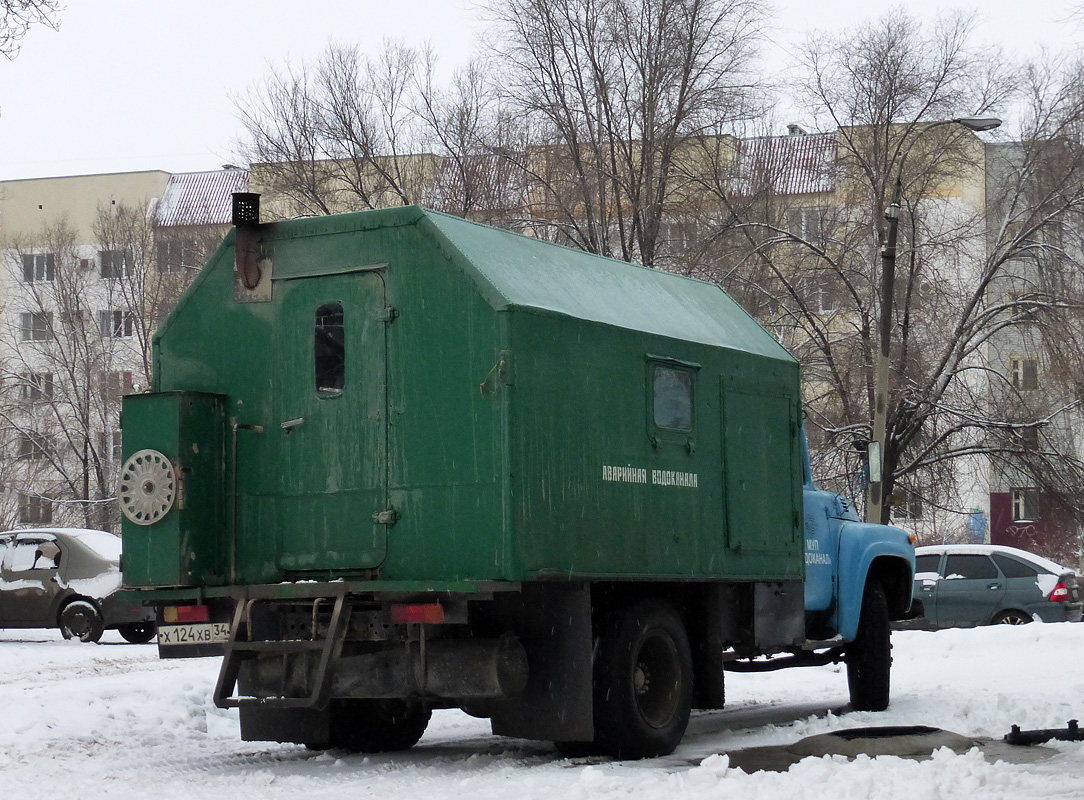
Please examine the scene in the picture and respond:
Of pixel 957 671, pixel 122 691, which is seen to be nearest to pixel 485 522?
pixel 122 691

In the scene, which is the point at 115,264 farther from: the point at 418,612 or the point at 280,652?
the point at 418,612

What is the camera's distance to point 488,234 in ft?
31.6

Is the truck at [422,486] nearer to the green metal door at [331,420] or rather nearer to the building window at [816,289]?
the green metal door at [331,420]

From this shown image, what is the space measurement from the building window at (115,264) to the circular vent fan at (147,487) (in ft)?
148

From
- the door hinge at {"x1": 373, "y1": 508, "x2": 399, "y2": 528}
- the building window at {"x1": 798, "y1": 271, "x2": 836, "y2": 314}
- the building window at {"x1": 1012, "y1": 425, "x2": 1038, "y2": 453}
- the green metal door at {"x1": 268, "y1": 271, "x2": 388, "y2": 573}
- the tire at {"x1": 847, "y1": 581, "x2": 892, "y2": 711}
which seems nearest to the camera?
the door hinge at {"x1": 373, "y1": 508, "x2": 399, "y2": 528}

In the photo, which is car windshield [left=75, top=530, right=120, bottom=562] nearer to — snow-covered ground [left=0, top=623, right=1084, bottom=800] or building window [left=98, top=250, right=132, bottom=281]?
snow-covered ground [left=0, top=623, right=1084, bottom=800]

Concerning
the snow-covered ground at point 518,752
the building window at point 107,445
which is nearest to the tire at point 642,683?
the snow-covered ground at point 518,752

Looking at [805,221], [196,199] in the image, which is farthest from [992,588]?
[196,199]

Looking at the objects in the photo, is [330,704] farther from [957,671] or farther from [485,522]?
[957,671]

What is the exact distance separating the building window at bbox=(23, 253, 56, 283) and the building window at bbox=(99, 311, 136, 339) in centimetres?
287

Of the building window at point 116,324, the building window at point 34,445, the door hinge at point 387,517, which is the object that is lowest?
the door hinge at point 387,517

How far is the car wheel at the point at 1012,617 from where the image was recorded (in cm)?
2277

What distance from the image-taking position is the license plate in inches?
361

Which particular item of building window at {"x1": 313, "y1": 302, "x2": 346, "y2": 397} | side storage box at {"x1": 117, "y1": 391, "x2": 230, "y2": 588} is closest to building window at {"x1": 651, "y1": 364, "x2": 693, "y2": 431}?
building window at {"x1": 313, "y1": 302, "x2": 346, "y2": 397}
